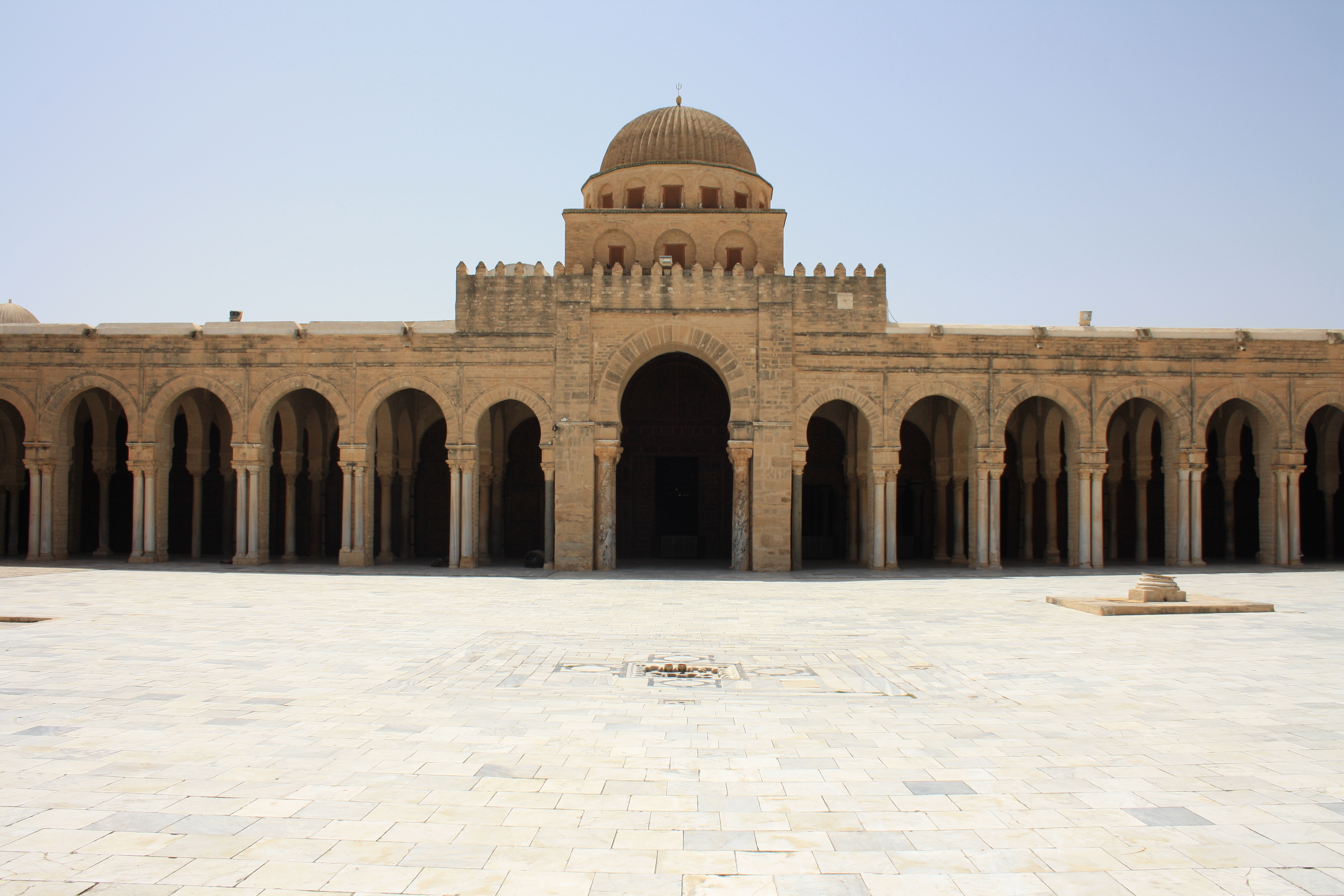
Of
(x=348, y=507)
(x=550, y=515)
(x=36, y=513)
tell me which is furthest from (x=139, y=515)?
(x=550, y=515)

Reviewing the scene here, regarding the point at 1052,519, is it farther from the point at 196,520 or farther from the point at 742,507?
the point at 196,520

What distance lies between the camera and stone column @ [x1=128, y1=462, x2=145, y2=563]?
20.1 metres

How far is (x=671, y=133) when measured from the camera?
23.2 m

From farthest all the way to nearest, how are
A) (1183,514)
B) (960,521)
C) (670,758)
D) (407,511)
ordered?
1. (407,511)
2. (960,521)
3. (1183,514)
4. (670,758)

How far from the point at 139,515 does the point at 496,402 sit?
8705 mm

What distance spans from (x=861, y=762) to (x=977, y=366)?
15745 mm

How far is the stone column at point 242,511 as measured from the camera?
1989 cm

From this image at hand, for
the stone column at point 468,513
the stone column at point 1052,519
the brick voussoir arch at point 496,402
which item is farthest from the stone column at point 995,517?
the stone column at point 468,513

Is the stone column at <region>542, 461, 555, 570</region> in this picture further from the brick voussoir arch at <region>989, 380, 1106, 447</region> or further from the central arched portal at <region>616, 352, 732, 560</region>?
the brick voussoir arch at <region>989, 380, 1106, 447</region>

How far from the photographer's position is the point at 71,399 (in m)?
20.2

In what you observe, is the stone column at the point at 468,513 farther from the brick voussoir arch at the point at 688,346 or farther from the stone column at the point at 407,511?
the stone column at the point at 407,511

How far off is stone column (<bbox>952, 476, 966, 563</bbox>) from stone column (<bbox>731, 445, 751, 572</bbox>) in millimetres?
5665

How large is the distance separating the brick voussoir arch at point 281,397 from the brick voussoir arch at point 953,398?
12.0 meters

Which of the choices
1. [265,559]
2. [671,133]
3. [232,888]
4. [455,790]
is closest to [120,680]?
[455,790]
